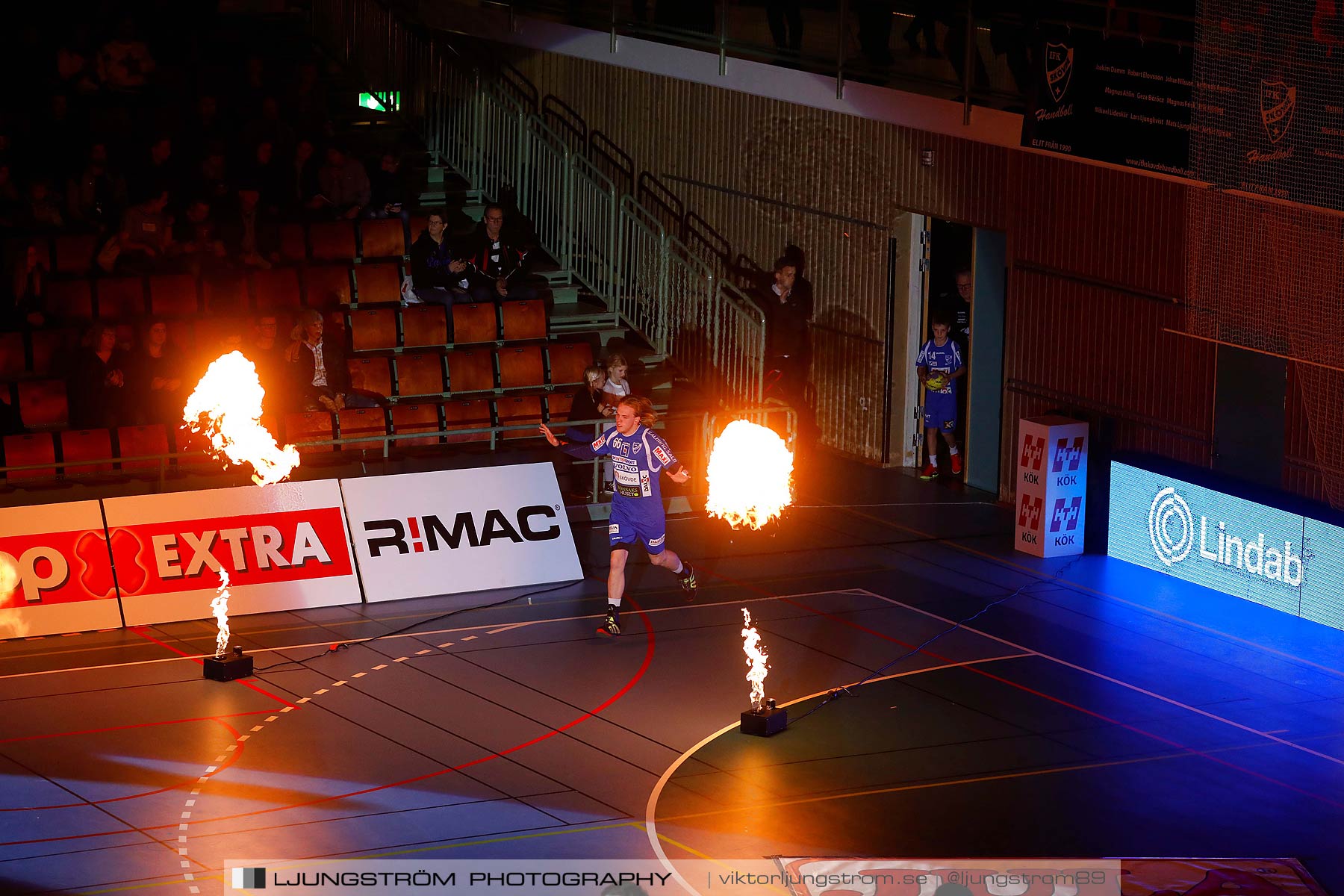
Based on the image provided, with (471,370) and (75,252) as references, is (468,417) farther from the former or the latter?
(75,252)

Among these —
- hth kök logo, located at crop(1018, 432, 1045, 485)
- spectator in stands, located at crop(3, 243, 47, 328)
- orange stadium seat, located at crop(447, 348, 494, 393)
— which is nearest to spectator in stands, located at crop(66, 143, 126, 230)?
spectator in stands, located at crop(3, 243, 47, 328)

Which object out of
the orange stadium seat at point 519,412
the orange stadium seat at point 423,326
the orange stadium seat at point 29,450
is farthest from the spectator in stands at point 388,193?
the orange stadium seat at point 29,450

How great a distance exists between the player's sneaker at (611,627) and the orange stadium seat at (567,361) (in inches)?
239

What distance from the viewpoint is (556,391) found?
2052 centimetres

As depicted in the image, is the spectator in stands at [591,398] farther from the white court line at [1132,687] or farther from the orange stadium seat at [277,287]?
the orange stadium seat at [277,287]

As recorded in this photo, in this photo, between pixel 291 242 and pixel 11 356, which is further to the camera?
pixel 291 242

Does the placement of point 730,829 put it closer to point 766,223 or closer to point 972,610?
point 972,610

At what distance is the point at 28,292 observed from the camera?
728 inches

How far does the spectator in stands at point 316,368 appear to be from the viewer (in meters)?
18.3

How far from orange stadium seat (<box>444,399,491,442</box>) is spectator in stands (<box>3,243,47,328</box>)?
4626mm

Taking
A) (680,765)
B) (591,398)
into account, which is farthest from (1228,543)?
(680,765)

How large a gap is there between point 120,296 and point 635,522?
771cm

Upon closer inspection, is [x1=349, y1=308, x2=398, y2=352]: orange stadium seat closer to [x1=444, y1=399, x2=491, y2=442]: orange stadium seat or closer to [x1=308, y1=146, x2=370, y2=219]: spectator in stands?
[x1=444, y1=399, x2=491, y2=442]: orange stadium seat

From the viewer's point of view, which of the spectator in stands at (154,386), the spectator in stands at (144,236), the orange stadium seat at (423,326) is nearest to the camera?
the spectator in stands at (154,386)
